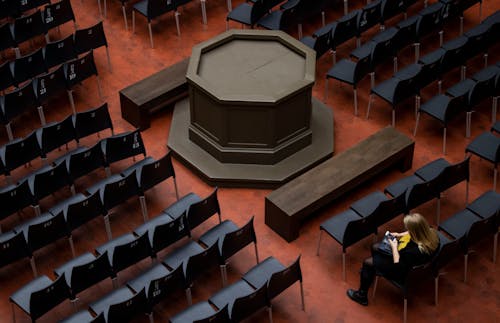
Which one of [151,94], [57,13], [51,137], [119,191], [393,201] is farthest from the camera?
[57,13]

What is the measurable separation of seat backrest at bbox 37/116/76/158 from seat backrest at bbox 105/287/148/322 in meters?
3.09

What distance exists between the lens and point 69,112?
14.0 meters

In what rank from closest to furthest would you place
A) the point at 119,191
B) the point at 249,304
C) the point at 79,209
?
the point at 249,304 < the point at 79,209 < the point at 119,191

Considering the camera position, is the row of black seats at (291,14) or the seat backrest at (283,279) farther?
the row of black seats at (291,14)

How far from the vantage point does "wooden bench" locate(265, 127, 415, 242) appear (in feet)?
39.1

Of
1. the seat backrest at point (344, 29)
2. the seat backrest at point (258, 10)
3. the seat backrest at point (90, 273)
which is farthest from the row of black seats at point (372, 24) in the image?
the seat backrest at point (90, 273)

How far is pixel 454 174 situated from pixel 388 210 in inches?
45.4

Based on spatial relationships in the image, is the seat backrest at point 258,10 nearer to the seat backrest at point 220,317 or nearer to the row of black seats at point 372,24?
the row of black seats at point 372,24

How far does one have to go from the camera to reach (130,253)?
1095 cm

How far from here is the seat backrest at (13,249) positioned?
10812 millimetres

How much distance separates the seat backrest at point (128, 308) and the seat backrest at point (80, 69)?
4.40m

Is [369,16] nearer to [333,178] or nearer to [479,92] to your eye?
[479,92]

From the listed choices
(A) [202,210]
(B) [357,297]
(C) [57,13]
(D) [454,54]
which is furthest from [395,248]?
(C) [57,13]

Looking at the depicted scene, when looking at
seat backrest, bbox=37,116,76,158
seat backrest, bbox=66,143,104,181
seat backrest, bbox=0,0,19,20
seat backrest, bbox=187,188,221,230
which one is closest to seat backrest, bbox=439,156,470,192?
seat backrest, bbox=187,188,221,230
